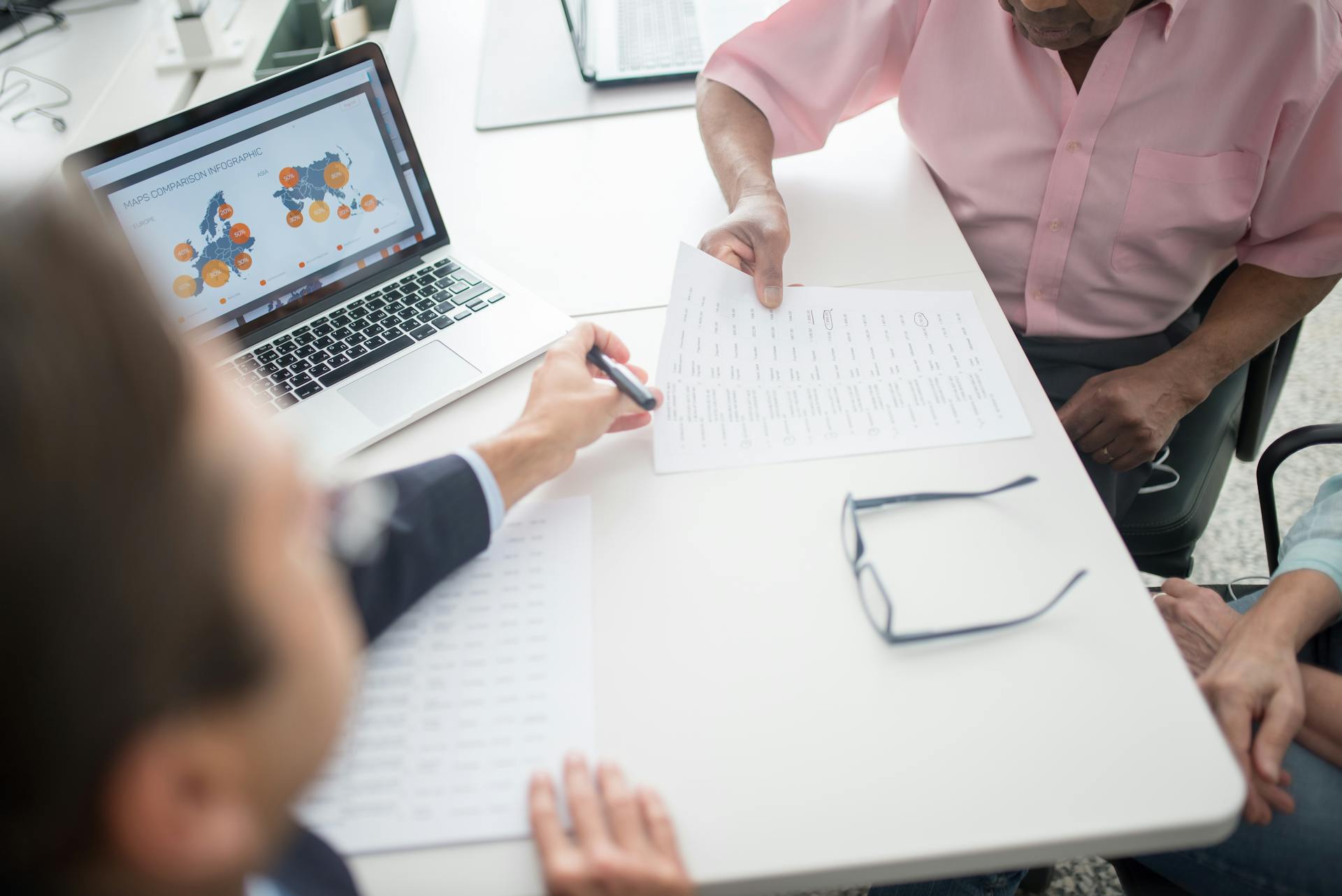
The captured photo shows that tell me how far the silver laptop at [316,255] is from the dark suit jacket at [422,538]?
0.53ft

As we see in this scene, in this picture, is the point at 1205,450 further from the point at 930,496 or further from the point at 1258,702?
the point at 930,496

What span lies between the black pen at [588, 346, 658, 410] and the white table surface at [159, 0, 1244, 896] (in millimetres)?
43

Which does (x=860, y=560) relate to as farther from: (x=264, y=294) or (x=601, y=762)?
(x=264, y=294)

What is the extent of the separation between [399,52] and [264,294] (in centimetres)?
70

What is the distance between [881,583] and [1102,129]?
0.68 m

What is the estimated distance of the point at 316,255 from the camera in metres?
1.02

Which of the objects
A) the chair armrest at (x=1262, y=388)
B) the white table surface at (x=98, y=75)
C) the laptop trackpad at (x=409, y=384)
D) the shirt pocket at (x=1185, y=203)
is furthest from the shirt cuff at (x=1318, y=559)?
the white table surface at (x=98, y=75)

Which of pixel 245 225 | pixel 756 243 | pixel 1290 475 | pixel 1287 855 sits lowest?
pixel 1290 475

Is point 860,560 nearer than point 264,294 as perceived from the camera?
Yes

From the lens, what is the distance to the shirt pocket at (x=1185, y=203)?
→ 1077 millimetres

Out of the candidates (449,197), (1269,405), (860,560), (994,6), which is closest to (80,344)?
(860,560)

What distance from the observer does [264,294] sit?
100 centimetres

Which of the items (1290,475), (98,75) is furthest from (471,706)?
(1290,475)

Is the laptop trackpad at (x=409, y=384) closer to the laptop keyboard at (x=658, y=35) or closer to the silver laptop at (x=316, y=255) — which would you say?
the silver laptop at (x=316, y=255)
